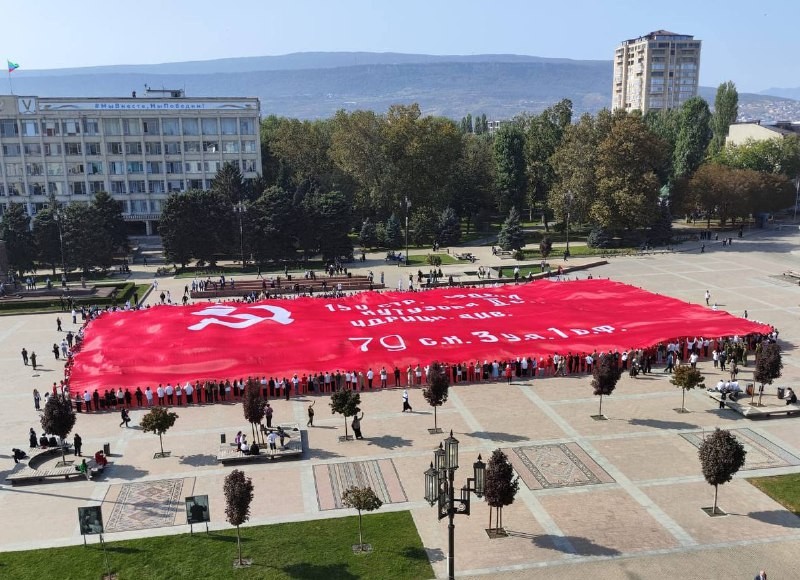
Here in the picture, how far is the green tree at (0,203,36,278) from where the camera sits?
71750 mm

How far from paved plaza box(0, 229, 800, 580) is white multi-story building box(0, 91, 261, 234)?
6366cm

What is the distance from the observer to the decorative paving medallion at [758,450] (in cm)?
2780

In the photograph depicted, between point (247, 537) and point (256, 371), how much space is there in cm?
1676

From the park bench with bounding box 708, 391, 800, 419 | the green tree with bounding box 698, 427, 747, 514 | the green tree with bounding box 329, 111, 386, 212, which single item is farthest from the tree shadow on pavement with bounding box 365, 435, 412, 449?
the green tree with bounding box 329, 111, 386, 212

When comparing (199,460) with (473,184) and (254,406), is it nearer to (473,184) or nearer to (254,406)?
(254,406)

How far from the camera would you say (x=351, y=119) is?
91500mm

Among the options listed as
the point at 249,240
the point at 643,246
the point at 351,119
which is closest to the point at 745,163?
the point at 643,246

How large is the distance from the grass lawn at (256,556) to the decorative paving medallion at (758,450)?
45.4ft

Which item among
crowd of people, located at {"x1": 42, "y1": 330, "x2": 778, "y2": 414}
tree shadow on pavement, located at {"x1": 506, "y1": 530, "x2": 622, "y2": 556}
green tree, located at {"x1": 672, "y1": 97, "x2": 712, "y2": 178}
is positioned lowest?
tree shadow on pavement, located at {"x1": 506, "y1": 530, "x2": 622, "y2": 556}

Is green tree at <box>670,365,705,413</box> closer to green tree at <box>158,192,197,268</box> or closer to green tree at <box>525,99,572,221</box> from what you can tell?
green tree at <box>158,192,197,268</box>

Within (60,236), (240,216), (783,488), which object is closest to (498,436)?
(783,488)

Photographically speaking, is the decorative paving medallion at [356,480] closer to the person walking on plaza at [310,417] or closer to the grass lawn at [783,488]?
the person walking on plaza at [310,417]

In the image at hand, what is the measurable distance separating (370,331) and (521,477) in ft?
66.9

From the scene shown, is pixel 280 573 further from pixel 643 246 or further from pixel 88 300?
pixel 643 246
